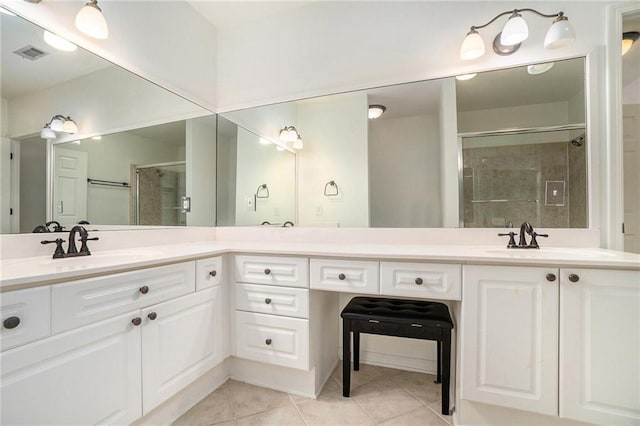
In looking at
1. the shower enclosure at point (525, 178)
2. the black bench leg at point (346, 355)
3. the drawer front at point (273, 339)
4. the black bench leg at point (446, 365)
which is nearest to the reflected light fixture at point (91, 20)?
the drawer front at point (273, 339)

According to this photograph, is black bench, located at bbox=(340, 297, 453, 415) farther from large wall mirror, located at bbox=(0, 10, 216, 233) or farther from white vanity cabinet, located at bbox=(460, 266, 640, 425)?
large wall mirror, located at bbox=(0, 10, 216, 233)

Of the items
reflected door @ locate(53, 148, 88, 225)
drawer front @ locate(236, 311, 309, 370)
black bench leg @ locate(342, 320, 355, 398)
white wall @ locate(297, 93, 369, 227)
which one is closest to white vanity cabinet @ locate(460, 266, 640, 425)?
black bench leg @ locate(342, 320, 355, 398)

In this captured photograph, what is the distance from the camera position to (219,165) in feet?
8.04

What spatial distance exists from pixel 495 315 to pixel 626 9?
5.84 ft

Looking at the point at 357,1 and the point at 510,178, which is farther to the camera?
the point at 357,1

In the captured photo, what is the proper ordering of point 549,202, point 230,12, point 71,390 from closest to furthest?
point 71,390
point 549,202
point 230,12

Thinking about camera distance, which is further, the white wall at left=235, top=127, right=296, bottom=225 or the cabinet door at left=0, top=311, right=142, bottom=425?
the white wall at left=235, top=127, right=296, bottom=225

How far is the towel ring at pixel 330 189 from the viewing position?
82.7 inches

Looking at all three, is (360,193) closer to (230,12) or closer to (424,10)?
(424,10)

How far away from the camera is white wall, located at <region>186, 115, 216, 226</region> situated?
2.20m

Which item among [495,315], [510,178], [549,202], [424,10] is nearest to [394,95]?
[424,10]

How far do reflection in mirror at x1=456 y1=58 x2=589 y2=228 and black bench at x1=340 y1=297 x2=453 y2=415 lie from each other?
0.62 metres

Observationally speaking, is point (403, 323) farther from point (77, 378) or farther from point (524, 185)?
point (77, 378)

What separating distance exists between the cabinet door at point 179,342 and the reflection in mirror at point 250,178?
824mm
